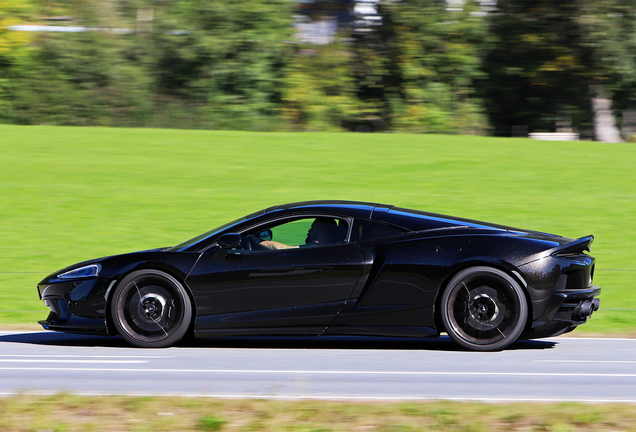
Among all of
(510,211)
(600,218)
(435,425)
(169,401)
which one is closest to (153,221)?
(510,211)

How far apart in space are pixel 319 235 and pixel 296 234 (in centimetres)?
19

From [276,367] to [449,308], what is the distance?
145cm

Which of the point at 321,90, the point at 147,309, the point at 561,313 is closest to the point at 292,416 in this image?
the point at 147,309

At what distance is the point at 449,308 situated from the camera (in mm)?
6496

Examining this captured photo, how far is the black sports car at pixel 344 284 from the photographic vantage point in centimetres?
645

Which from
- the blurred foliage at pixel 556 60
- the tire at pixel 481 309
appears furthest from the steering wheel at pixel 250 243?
the blurred foliage at pixel 556 60

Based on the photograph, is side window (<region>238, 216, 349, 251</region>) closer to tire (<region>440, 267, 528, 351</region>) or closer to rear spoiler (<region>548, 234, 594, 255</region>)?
tire (<region>440, 267, 528, 351</region>)

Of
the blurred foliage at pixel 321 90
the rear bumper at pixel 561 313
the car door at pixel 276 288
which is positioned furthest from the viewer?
the blurred foliage at pixel 321 90

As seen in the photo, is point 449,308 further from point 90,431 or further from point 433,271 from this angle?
point 90,431

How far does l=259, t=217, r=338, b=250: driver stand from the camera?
6711 mm

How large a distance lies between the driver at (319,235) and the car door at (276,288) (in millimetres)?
38

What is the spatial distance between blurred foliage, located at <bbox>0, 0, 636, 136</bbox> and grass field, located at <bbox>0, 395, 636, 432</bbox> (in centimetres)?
2919

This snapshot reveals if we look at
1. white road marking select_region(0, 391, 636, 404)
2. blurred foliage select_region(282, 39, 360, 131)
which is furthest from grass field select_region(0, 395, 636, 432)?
blurred foliage select_region(282, 39, 360, 131)

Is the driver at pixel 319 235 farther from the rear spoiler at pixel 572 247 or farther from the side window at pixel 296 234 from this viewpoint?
the rear spoiler at pixel 572 247
